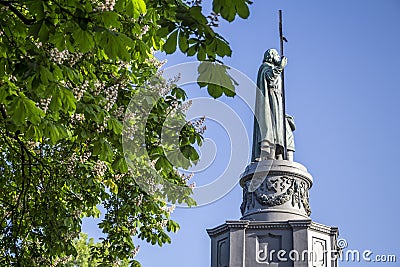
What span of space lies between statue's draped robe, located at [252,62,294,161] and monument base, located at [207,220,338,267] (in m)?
1.68

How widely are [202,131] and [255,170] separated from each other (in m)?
4.28

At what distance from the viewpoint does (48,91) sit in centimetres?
510

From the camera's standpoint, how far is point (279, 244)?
10.8 m

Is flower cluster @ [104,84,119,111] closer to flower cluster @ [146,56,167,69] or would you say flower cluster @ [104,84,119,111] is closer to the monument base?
flower cluster @ [146,56,167,69]

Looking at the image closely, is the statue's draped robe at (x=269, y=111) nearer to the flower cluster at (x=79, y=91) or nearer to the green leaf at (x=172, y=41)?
the flower cluster at (x=79, y=91)

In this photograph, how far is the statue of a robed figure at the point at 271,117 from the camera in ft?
39.9

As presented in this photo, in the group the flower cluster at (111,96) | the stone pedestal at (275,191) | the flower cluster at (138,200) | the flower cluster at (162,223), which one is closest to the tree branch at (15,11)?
the flower cluster at (111,96)

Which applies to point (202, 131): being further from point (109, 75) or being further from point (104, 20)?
point (104, 20)

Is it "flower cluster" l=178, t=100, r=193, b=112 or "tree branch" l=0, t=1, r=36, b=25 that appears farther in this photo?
"flower cluster" l=178, t=100, r=193, b=112

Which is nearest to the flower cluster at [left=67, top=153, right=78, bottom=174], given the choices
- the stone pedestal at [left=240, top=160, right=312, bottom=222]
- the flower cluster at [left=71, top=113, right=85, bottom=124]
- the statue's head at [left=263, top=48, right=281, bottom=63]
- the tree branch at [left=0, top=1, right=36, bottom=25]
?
the flower cluster at [left=71, top=113, right=85, bottom=124]

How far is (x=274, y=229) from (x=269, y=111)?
259 centimetres

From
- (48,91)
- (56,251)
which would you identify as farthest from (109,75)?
(48,91)

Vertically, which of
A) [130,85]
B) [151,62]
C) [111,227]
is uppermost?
[151,62]

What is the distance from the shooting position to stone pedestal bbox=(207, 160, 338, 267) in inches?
420
